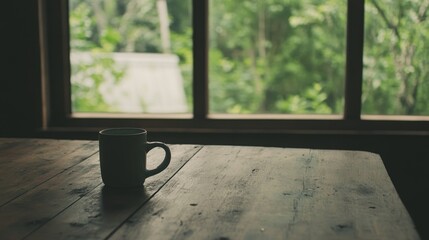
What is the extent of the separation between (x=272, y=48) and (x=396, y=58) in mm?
744

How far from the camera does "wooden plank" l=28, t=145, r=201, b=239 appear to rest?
2.73ft

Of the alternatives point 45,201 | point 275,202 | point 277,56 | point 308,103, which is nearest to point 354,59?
point 308,103

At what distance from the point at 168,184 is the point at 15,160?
45 centimetres

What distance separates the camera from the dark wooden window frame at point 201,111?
253cm

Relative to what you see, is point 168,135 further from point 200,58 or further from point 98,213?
point 98,213

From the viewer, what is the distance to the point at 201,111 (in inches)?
104

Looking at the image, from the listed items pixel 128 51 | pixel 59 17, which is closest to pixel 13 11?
pixel 59 17

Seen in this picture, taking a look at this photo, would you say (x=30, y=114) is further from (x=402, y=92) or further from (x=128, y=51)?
(x=402, y=92)

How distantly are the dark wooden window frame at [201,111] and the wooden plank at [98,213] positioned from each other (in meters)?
1.43

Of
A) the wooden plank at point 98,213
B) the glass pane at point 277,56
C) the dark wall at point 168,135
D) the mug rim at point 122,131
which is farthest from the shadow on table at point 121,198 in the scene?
the glass pane at point 277,56

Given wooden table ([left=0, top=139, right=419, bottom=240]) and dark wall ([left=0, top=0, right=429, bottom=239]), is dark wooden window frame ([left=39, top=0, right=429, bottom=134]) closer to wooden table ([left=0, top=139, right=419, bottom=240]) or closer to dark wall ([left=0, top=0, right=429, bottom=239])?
dark wall ([left=0, top=0, right=429, bottom=239])

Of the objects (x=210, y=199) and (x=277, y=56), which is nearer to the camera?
(x=210, y=199)

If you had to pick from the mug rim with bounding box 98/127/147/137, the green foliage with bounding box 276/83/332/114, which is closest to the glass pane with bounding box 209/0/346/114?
the green foliage with bounding box 276/83/332/114

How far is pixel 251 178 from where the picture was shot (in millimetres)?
1196
